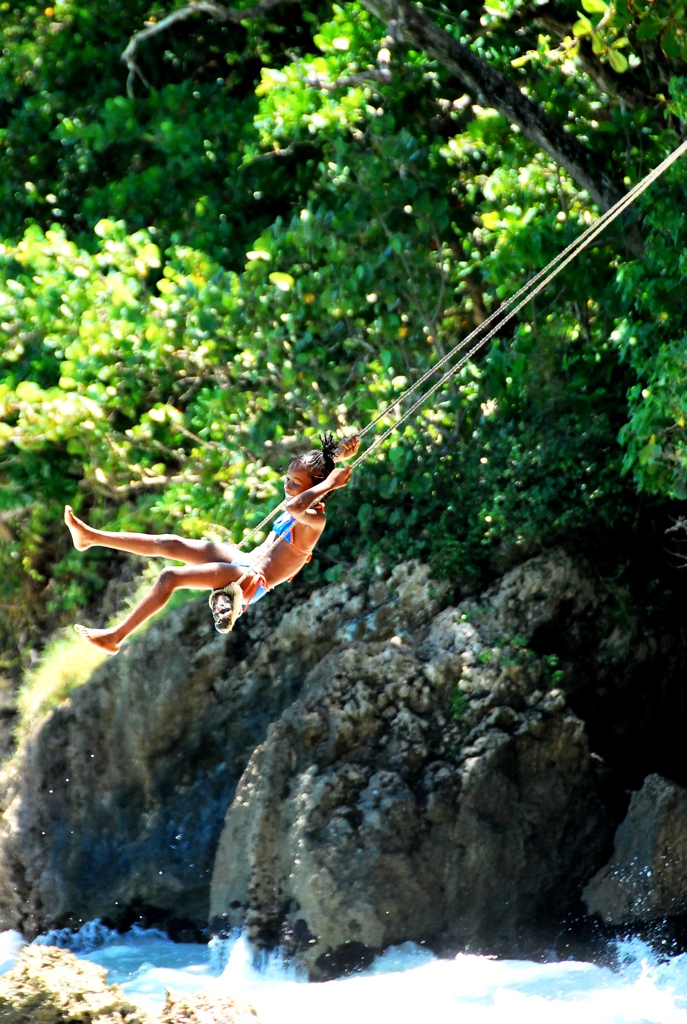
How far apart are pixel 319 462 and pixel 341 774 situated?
2.97 metres

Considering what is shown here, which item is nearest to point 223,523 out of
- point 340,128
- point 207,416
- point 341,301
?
point 207,416

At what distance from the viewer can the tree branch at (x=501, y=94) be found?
342 inches

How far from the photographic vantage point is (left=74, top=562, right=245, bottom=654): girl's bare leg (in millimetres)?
→ 6082

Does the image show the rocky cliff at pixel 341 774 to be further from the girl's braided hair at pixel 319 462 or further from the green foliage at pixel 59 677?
the girl's braided hair at pixel 319 462

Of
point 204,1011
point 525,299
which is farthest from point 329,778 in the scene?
point 525,299

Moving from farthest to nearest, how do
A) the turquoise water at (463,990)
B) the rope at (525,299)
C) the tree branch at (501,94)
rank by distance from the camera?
the tree branch at (501,94) < the turquoise water at (463,990) < the rope at (525,299)

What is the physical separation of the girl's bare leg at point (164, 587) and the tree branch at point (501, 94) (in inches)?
158

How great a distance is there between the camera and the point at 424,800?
27.8ft

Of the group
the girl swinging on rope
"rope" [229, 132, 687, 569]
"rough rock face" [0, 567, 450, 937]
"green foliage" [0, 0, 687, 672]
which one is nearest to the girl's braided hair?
the girl swinging on rope

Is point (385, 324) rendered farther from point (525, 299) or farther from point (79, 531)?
point (79, 531)

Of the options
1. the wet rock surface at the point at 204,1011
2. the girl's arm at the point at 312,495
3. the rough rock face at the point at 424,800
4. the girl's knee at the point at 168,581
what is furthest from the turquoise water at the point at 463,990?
the girl's arm at the point at 312,495

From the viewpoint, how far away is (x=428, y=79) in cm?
1019

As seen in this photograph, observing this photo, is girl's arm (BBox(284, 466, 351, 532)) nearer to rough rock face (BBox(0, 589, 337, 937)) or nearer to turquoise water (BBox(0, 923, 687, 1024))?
turquoise water (BBox(0, 923, 687, 1024))

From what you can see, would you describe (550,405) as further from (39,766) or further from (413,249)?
(39,766)
